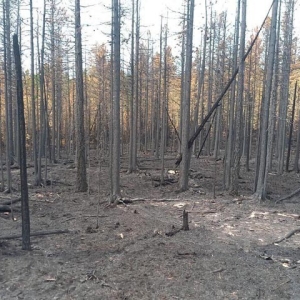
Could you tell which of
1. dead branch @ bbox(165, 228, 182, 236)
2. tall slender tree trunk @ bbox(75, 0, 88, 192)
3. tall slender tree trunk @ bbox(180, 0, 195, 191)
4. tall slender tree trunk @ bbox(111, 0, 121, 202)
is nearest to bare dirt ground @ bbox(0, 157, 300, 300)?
dead branch @ bbox(165, 228, 182, 236)

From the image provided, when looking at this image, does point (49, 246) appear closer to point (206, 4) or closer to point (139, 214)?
point (139, 214)

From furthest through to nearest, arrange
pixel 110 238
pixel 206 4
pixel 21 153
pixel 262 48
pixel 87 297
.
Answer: pixel 262 48, pixel 206 4, pixel 110 238, pixel 21 153, pixel 87 297

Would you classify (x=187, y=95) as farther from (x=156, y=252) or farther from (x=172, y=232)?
(x=156, y=252)

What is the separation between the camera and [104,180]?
16.6 metres

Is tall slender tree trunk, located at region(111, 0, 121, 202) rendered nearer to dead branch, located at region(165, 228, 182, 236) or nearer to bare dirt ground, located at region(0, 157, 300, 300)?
bare dirt ground, located at region(0, 157, 300, 300)

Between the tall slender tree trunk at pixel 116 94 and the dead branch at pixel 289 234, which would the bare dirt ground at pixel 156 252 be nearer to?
the dead branch at pixel 289 234

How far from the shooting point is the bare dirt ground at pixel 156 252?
15.3ft

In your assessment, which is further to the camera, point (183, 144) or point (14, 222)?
point (183, 144)

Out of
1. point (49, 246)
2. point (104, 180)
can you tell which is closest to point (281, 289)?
point (49, 246)

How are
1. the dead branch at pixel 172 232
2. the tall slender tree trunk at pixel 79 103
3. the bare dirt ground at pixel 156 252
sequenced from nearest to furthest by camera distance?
the bare dirt ground at pixel 156 252 → the dead branch at pixel 172 232 → the tall slender tree trunk at pixel 79 103

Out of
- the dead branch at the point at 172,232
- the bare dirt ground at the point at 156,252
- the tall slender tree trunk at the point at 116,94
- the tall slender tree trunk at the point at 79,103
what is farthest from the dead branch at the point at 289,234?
the tall slender tree trunk at the point at 79,103

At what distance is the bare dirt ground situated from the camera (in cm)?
466

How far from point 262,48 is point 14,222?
24521mm

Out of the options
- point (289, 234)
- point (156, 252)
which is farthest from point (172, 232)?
point (289, 234)
